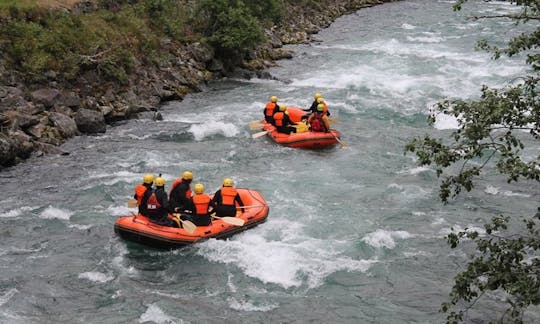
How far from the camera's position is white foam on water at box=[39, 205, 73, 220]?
12711 millimetres

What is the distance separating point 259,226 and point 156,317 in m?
3.65

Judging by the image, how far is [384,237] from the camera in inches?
472

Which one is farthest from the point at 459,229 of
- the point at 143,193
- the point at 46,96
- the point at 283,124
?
the point at 46,96

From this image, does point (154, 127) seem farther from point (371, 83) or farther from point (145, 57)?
point (371, 83)

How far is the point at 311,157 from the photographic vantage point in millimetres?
16781

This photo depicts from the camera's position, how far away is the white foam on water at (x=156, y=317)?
9.33m

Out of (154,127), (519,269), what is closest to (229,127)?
(154,127)

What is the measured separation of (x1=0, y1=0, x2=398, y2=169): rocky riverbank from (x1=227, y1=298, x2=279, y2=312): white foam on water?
324 inches

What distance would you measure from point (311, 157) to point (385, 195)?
323 cm

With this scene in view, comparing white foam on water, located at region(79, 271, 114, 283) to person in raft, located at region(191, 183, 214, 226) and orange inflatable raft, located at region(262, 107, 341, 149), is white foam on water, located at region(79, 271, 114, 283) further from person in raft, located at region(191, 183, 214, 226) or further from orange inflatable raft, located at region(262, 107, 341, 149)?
orange inflatable raft, located at region(262, 107, 341, 149)

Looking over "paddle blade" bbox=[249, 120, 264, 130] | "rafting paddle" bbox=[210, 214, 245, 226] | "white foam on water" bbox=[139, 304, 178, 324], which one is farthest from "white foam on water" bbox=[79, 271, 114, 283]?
"paddle blade" bbox=[249, 120, 264, 130]

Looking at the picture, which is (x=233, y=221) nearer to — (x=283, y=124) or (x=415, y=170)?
(x=415, y=170)

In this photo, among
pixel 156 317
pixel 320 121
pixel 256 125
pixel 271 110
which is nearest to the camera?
pixel 156 317

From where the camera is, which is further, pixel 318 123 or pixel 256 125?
pixel 256 125
